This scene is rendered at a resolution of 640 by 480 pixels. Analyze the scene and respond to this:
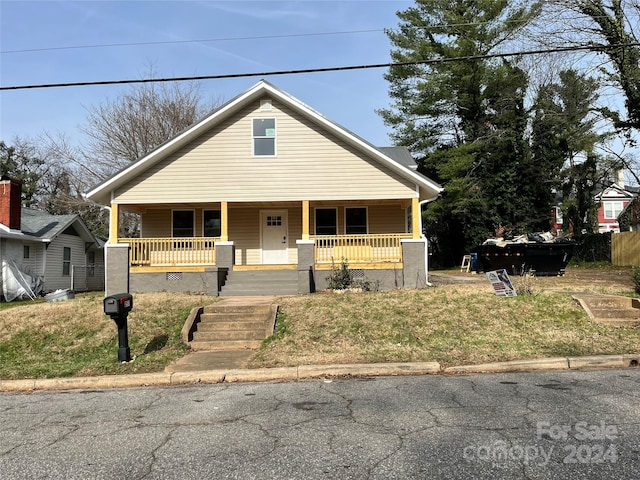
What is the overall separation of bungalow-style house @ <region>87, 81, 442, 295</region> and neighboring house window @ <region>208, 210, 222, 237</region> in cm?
155

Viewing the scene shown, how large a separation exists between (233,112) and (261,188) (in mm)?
2768

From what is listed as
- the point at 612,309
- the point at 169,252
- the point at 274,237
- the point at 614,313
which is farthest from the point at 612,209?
the point at 169,252

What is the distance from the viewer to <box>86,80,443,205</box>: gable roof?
15.3 metres

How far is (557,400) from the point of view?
5426 millimetres

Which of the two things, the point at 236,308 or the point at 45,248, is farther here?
the point at 45,248

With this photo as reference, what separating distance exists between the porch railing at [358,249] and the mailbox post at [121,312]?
776 centimetres

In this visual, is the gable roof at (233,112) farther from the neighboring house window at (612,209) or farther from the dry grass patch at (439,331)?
the neighboring house window at (612,209)

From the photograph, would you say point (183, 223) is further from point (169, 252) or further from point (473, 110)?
point (473, 110)

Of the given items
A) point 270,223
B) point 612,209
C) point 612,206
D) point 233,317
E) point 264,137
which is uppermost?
point 612,206

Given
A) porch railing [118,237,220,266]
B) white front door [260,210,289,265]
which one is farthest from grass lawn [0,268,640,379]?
white front door [260,210,289,265]

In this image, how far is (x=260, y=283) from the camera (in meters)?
14.6

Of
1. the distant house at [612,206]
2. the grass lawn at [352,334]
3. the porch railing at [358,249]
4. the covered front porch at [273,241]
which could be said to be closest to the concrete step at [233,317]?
the grass lawn at [352,334]

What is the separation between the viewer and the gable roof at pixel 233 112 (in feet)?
50.1

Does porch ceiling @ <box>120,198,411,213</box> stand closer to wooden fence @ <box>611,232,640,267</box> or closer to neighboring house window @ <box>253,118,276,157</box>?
neighboring house window @ <box>253,118,276,157</box>
